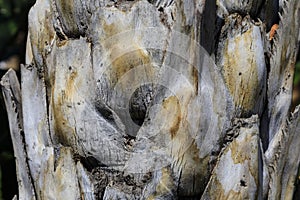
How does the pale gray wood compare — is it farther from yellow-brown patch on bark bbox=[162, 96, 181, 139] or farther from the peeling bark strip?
yellow-brown patch on bark bbox=[162, 96, 181, 139]

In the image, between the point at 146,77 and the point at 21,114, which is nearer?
the point at 146,77

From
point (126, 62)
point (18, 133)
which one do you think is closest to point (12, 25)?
point (18, 133)

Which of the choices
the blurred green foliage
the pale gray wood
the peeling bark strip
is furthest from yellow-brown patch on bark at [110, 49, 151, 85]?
the blurred green foliage

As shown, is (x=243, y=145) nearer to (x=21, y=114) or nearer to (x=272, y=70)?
(x=272, y=70)

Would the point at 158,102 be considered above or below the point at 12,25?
below

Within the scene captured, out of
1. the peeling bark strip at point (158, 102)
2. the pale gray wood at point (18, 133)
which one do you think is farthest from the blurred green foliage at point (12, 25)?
the peeling bark strip at point (158, 102)

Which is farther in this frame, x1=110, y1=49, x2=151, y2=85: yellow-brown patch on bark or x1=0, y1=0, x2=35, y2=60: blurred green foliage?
x1=0, y1=0, x2=35, y2=60: blurred green foliage

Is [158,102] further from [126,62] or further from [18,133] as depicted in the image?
[18,133]

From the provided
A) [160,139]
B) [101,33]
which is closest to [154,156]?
[160,139]
